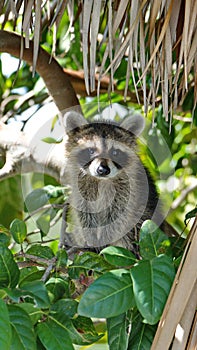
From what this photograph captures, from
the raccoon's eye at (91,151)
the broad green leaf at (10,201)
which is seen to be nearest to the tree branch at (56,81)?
the raccoon's eye at (91,151)

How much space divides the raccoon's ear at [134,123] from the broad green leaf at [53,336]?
4.11 feet

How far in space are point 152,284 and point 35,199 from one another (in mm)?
981

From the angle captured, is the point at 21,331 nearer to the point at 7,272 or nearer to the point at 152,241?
the point at 7,272

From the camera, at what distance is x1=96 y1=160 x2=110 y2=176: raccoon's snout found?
244 cm

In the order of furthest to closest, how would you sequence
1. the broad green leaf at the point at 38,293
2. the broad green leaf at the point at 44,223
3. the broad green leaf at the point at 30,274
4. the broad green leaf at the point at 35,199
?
the broad green leaf at the point at 35,199 < the broad green leaf at the point at 44,223 < the broad green leaf at the point at 30,274 < the broad green leaf at the point at 38,293

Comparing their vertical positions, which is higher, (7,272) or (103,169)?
(7,272)

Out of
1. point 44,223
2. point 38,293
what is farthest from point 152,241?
point 44,223

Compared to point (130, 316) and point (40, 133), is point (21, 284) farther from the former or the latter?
point (40, 133)

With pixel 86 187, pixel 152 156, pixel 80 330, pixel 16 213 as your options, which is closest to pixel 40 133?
pixel 86 187

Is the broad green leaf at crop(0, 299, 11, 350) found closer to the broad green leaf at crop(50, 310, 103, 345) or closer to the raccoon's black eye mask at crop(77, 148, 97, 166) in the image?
the broad green leaf at crop(50, 310, 103, 345)

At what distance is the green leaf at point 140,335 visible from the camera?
1527mm

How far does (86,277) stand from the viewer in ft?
5.79

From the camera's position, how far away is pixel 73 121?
8.32ft

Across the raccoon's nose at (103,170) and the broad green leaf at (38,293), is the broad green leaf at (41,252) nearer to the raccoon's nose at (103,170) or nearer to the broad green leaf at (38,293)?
the broad green leaf at (38,293)
